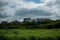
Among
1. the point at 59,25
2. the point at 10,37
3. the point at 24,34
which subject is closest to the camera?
the point at 10,37

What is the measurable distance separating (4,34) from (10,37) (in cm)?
334

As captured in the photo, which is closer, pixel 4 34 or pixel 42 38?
pixel 42 38

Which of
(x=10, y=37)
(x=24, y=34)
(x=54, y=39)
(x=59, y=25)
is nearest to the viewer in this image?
(x=54, y=39)

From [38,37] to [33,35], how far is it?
1658mm

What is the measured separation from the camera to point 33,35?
118 ft

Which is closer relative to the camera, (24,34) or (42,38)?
(42,38)

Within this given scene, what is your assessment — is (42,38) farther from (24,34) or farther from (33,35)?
(24,34)

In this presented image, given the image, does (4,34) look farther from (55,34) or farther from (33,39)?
(55,34)

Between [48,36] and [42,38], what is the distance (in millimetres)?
1359

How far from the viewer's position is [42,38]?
34125mm

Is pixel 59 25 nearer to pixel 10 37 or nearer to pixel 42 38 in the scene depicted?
pixel 42 38

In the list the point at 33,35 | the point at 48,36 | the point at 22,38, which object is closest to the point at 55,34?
the point at 48,36

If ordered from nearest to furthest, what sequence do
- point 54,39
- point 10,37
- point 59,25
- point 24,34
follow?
point 54,39
point 10,37
point 24,34
point 59,25

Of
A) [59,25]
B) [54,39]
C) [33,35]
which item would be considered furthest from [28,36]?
[59,25]
